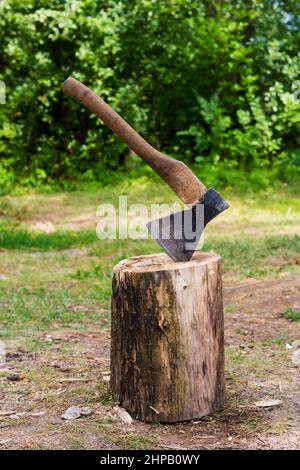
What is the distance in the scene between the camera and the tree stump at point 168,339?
11.1 feet

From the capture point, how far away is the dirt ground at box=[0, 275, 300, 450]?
10.6 feet

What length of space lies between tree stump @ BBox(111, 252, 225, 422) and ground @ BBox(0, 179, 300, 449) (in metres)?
0.10

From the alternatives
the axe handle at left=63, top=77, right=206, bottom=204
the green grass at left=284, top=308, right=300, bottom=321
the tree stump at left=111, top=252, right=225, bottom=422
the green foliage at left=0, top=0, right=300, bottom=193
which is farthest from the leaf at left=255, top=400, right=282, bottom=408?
the green foliage at left=0, top=0, right=300, bottom=193

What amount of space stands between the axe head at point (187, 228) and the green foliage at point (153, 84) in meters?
7.71

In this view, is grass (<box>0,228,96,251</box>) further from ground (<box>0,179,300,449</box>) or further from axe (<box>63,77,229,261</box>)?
axe (<box>63,77,229,261</box>)

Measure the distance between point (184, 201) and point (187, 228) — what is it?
13 centimetres

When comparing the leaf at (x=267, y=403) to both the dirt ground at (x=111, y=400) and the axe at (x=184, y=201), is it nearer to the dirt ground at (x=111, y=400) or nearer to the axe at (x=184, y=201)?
the dirt ground at (x=111, y=400)

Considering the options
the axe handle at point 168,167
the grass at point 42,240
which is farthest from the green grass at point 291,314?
the grass at point 42,240

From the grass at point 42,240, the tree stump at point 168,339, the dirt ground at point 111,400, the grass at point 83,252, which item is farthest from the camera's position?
the grass at point 42,240

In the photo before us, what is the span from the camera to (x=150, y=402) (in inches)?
135

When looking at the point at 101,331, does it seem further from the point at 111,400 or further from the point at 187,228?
the point at 187,228
